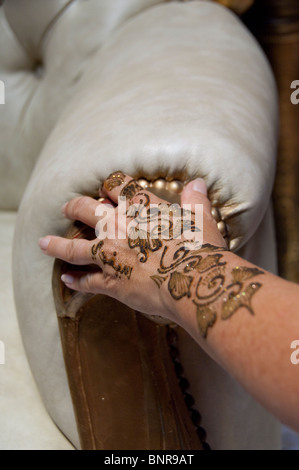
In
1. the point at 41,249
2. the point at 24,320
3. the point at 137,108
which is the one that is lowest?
the point at 24,320

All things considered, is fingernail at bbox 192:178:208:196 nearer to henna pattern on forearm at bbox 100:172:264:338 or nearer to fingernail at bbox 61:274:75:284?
henna pattern on forearm at bbox 100:172:264:338

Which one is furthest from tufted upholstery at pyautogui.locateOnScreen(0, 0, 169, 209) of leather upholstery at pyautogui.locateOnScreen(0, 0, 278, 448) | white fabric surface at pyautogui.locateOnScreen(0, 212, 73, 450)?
white fabric surface at pyautogui.locateOnScreen(0, 212, 73, 450)

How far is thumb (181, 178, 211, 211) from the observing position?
54cm

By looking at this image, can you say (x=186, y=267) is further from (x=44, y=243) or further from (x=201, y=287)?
(x=44, y=243)

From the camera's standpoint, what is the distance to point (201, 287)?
449 mm

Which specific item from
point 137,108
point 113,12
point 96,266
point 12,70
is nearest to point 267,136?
point 137,108

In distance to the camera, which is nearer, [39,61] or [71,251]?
[71,251]

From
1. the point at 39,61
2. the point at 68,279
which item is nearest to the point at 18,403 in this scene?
the point at 68,279

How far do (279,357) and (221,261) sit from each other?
0.33 ft

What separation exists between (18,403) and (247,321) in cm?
35

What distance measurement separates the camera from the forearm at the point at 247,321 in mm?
385

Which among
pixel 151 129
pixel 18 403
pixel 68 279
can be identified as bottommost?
pixel 18 403

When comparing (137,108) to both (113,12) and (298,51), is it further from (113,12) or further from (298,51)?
(298,51)

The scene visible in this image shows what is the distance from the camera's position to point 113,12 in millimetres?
995
